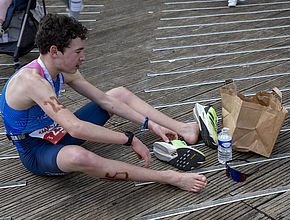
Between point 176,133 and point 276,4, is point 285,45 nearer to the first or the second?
point 276,4

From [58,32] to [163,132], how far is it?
0.99 m

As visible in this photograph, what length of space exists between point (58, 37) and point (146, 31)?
276 centimetres

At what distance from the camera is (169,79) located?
12.8ft

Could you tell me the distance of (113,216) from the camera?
7.54 ft

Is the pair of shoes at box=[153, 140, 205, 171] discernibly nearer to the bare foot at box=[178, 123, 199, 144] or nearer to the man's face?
the bare foot at box=[178, 123, 199, 144]

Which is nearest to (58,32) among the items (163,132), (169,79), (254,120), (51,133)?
(51,133)

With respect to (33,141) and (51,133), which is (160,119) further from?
(33,141)

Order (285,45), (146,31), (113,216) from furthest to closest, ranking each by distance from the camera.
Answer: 1. (146,31)
2. (285,45)
3. (113,216)

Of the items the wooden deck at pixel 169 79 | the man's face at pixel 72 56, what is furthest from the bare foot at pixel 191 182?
the man's face at pixel 72 56

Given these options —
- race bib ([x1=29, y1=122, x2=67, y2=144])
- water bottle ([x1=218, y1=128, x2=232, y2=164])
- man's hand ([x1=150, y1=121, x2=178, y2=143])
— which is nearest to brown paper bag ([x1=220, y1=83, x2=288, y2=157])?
water bottle ([x1=218, y1=128, x2=232, y2=164])

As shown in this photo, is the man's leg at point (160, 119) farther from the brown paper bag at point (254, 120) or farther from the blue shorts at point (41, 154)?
the blue shorts at point (41, 154)

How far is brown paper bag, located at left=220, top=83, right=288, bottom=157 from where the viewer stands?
257cm

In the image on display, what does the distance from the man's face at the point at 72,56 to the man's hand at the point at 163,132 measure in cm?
71

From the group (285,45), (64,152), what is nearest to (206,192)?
(64,152)
